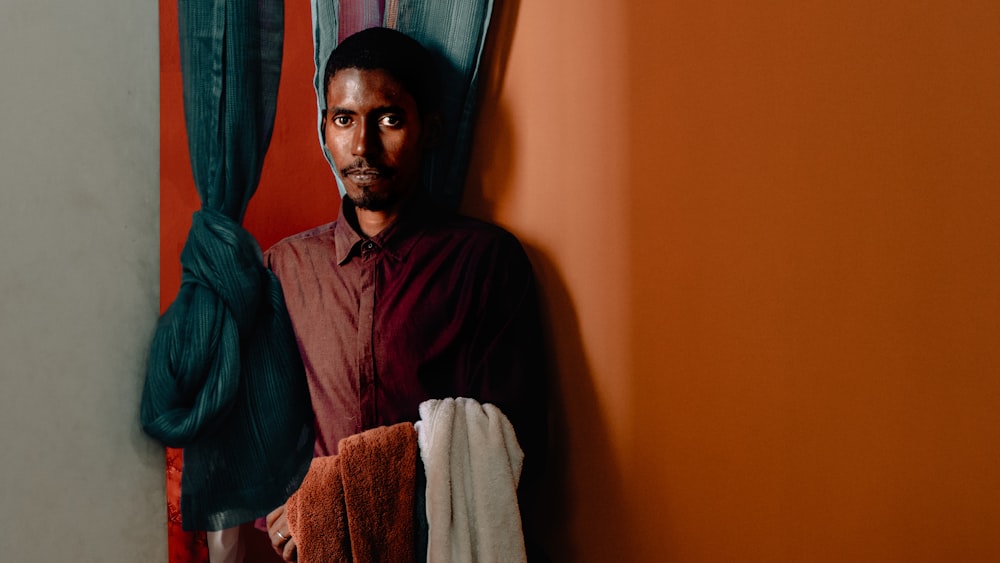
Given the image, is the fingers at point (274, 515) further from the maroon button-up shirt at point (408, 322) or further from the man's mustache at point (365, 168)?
the man's mustache at point (365, 168)

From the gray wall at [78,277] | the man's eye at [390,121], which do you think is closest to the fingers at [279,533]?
the gray wall at [78,277]

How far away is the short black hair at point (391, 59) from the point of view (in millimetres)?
978

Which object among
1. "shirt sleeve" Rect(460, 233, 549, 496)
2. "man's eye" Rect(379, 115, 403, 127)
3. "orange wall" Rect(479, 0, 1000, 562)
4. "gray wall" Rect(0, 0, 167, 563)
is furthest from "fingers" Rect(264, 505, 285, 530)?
"man's eye" Rect(379, 115, 403, 127)

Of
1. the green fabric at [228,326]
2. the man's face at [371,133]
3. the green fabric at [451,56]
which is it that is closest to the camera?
the green fabric at [228,326]

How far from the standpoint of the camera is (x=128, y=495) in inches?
32.5

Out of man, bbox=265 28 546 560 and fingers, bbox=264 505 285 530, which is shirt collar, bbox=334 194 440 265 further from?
fingers, bbox=264 505 285 530

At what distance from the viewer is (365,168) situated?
0.97 meters

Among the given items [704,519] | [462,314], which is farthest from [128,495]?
[704,519]

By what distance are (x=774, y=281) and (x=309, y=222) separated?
0.61 metres

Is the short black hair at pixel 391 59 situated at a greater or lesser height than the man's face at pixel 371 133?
greater

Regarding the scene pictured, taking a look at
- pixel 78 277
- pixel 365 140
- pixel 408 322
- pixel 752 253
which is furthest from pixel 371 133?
pixel 752 253

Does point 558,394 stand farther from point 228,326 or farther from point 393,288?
point 228,326

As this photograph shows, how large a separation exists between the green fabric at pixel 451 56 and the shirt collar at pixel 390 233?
70 millimetres

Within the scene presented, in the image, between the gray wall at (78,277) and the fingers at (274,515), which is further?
the fingers at (274,515)
